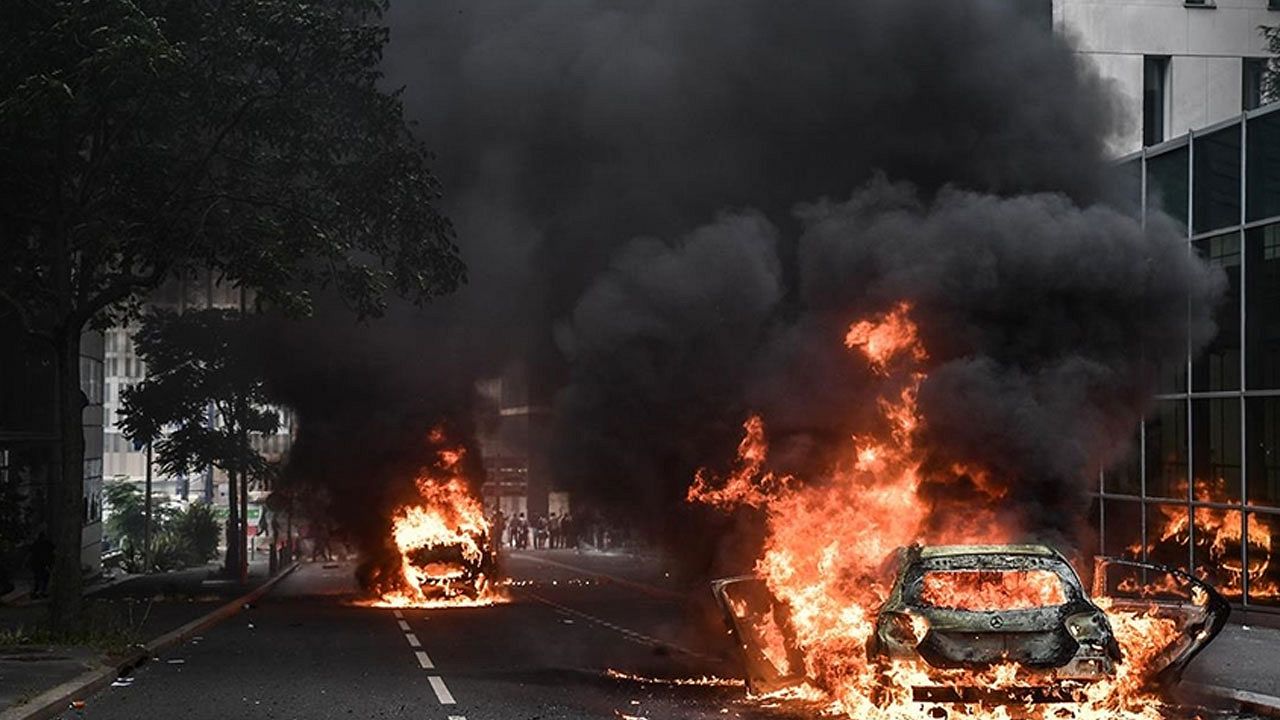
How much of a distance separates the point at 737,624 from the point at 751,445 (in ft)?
17.7

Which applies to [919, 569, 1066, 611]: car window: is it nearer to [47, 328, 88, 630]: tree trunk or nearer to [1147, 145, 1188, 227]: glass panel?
[47, 328, 88, 630]: tree trunk

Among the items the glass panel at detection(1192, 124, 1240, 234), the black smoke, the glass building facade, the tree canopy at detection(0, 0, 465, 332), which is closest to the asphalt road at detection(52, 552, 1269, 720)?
the black smoke

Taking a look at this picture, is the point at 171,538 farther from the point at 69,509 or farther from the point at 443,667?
the point at 443,667

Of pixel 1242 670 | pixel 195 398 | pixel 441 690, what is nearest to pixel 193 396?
pixel 195 398

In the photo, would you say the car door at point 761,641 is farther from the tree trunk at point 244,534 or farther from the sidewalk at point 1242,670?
the tree trunk at point 244,534

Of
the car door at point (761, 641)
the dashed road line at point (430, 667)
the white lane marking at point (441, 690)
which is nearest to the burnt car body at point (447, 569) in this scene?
the dashed road line at point (430, 667)

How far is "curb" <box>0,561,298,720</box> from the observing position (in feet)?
47.8

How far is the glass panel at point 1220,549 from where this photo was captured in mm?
26625

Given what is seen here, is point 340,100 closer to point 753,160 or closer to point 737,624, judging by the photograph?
point 753,160

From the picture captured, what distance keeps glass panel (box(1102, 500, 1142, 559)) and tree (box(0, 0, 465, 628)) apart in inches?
520

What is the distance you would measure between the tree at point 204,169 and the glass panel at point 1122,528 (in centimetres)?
1321

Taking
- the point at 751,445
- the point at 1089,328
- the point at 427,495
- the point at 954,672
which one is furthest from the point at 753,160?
the point at 427,495

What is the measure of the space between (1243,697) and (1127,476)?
16.1 metres

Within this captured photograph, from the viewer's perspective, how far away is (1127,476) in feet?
101
